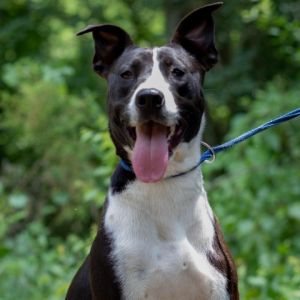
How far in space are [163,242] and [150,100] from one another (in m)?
0.61

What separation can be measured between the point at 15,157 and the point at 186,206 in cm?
682

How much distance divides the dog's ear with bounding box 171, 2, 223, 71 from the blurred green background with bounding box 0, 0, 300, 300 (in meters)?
2.00

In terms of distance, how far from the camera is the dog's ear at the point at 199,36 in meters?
4.29

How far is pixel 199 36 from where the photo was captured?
430 centimetres

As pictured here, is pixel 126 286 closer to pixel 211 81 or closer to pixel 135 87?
pixel 135 87

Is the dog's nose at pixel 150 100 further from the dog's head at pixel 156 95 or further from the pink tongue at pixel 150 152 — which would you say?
the pink tongue at pixel 150 152

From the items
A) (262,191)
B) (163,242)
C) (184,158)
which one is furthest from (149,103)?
(262,191)

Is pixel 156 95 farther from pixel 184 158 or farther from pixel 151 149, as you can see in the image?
pixel 184 158

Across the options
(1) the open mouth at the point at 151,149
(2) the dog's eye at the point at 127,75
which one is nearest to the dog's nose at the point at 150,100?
(1) the open mouth at the point at 151,149

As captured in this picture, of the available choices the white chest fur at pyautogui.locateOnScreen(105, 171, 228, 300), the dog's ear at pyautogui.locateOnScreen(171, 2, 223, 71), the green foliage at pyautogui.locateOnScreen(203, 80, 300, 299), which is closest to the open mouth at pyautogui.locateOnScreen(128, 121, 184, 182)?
the white chest fur at pyautogui.locateOnScreen(105, 171, 228, 300)

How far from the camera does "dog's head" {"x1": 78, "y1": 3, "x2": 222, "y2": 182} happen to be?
12.6 feet

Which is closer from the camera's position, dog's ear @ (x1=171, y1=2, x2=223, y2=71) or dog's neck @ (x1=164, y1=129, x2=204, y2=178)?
dog's neck @ (x1=164, y1=129, x2=204, y2=178)

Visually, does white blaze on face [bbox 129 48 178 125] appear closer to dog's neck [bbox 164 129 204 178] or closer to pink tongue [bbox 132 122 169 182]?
pink tongue [bbox 132 122 169 182]

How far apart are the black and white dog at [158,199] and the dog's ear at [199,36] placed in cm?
14
